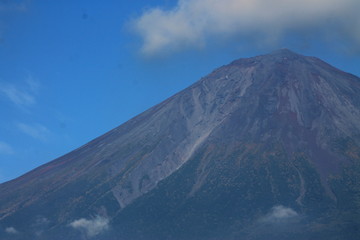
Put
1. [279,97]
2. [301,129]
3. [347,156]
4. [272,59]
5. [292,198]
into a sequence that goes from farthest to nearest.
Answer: [272,59]
[279,97]
[301,129]
[347,156]
[292,198]

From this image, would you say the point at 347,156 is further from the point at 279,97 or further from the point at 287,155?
the point at 279,97

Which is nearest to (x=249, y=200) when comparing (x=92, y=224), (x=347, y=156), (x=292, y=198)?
(x=292, y=198)

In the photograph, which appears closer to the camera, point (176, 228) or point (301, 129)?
point (176, 228)

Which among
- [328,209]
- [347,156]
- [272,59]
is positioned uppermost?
[272,59]

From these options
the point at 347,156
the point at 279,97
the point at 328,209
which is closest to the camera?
the point at 328,209

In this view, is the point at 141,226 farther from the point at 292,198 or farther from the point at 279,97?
the point at 279,97

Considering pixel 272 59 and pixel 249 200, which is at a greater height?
pixel 272 59
